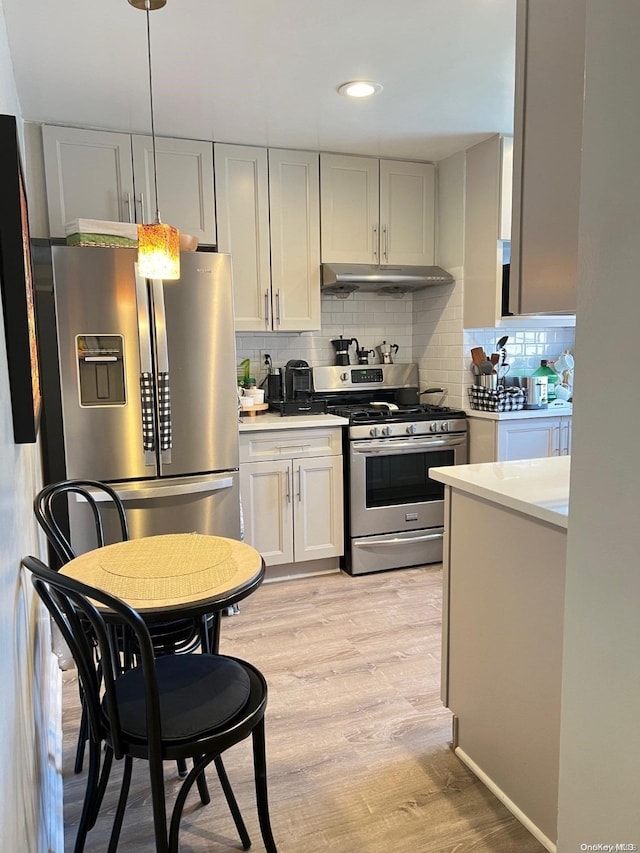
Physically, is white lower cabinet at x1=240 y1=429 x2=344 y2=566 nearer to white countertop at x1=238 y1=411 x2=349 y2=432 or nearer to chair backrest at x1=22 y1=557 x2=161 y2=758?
white countertop at x1=238 y1=411 x2=349 y2=432

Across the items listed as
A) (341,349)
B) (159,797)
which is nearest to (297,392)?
(341,349)

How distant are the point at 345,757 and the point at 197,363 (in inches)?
73.6

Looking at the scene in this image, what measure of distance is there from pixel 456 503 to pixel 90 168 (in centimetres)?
258

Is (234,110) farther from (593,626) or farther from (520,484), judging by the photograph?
(593,626)

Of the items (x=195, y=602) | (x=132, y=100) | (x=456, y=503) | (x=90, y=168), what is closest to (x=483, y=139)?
(x=132, y=100)

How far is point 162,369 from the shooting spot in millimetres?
2957

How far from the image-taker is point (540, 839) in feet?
5.59

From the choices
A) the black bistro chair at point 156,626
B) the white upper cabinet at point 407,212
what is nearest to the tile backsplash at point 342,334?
the white upper cabinet at point 407,212

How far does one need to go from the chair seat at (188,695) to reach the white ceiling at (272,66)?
212 cm

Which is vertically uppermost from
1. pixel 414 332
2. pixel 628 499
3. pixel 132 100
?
pixel 132 100

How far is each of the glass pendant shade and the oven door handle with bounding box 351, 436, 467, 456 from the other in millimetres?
1950

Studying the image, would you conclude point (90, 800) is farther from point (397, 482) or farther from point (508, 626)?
point (397, 482)

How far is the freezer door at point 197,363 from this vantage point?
9.78 ft

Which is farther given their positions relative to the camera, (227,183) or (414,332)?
(414,332)
